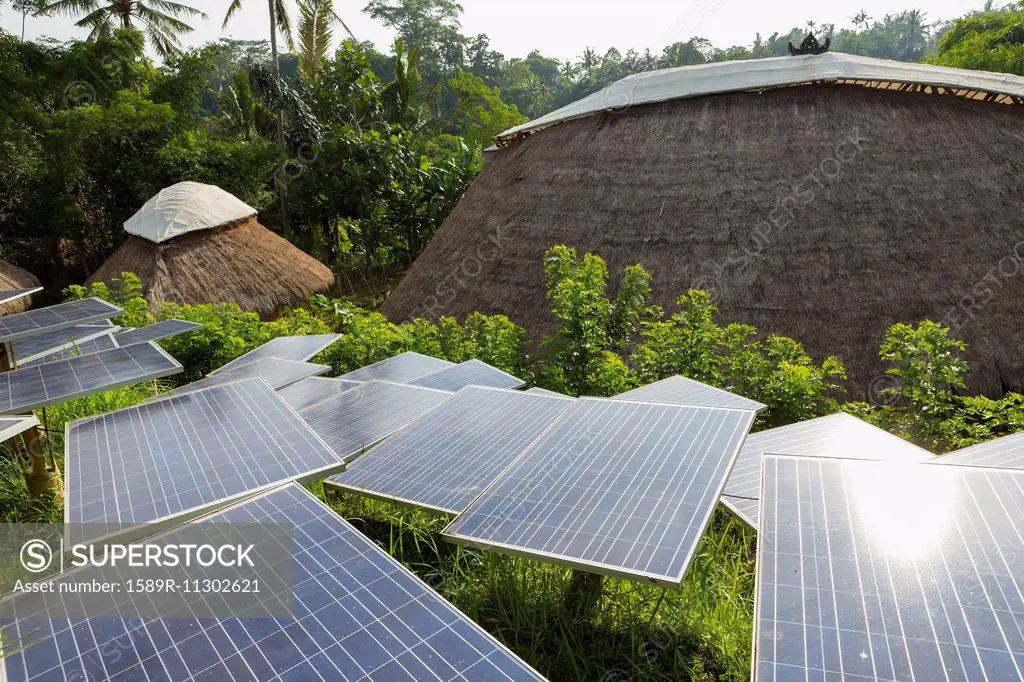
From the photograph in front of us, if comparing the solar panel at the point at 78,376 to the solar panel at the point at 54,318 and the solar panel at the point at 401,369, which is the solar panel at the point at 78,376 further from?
the solar panel at the point at 401,369

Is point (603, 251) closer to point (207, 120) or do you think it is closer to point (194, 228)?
point (194, 228)

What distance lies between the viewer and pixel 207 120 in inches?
1346

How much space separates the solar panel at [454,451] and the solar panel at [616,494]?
0.50ft

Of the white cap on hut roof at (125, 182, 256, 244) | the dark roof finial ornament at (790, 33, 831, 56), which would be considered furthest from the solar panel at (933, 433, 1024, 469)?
the white cap on hut roof at (125, 182, 256, 244)

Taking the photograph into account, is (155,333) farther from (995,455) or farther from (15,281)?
(15,281)

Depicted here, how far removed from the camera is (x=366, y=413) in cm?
414

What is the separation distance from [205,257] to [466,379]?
39.5 ft

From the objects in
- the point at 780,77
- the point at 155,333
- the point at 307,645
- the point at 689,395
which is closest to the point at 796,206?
the point at 780,77

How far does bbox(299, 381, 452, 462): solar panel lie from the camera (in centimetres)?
367

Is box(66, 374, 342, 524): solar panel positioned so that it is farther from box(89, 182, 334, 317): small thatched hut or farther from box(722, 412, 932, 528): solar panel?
box(89, 182, 334, 317): small thatched hut

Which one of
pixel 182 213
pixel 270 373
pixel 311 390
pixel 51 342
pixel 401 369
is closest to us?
pixel 51 342

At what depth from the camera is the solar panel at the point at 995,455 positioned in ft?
10.4

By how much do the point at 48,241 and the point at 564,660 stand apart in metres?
20.0

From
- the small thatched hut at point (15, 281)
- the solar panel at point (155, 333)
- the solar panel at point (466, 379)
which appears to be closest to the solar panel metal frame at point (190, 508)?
the solar panel at point (466, 379)
